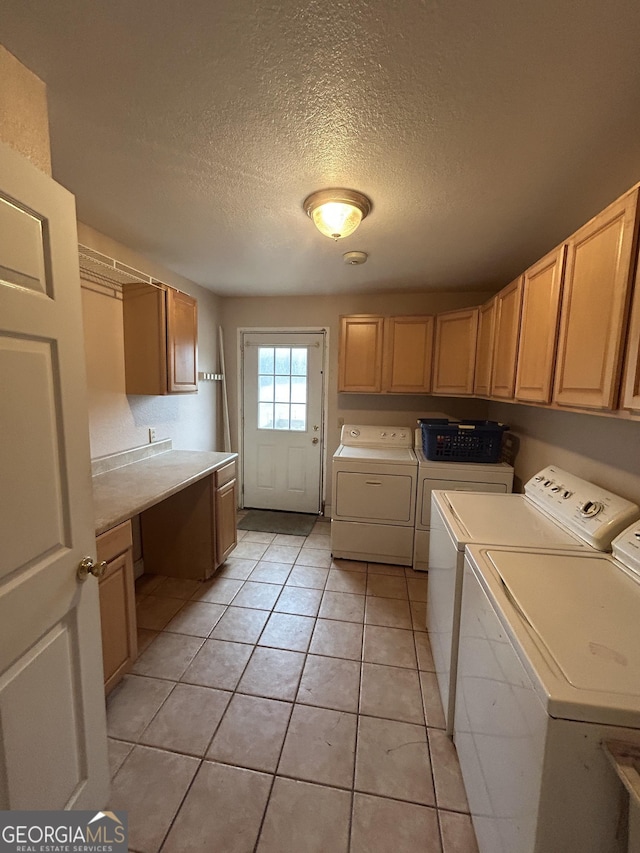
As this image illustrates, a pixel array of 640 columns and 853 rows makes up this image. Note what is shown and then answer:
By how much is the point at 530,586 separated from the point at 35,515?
1412 mm

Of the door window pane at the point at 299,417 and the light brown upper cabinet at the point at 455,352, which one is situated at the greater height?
the light brown upper cabinet at the point at 455,352

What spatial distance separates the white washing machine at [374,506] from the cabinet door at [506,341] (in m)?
0.87

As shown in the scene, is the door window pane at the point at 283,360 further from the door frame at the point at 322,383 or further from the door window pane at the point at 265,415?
the door window pane at the point at 265,415

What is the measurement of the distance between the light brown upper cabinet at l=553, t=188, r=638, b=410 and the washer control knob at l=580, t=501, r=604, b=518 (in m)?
0.44

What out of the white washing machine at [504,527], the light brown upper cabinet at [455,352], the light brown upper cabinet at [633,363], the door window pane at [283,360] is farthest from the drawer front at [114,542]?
the light brown upper cabinet at [455,352]

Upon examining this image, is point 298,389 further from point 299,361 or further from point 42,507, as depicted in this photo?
point 42,507

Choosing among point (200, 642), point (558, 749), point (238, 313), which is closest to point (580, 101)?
point (558, 749)

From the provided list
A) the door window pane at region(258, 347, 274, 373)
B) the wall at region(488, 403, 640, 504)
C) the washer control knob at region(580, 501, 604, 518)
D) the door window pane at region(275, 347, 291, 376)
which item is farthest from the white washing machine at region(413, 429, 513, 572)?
the door window pane at region(258, 347, 274, 373)

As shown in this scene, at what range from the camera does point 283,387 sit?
12.5ft

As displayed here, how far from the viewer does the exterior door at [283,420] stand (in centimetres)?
372

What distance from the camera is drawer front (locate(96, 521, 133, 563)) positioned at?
1505 mm

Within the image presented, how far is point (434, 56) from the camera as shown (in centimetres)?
95

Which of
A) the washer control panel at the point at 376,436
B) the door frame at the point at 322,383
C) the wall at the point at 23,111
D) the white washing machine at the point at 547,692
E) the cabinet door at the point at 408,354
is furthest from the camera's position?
the door frame at the point at 322,383

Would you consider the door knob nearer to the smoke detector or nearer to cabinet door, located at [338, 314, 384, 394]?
the smoke detector
